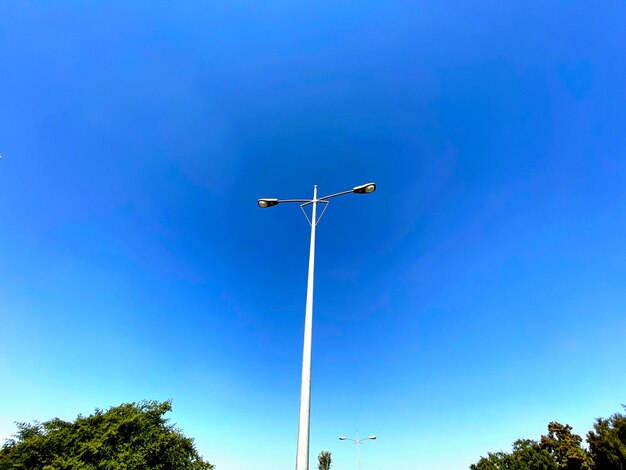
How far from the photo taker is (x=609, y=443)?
3011 centimetres

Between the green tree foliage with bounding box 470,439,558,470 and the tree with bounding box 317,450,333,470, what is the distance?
105 ft

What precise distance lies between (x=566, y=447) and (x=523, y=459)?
935 cm

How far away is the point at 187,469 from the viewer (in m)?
31.7

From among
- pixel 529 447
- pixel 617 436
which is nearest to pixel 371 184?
A: pixel 617 436

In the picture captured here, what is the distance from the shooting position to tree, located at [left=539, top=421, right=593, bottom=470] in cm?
4559

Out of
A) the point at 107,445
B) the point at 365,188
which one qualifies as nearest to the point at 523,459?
the point at 107,445

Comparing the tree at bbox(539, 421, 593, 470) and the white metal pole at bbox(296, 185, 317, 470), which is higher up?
the tree at bbox(539, 421, 593, 470)

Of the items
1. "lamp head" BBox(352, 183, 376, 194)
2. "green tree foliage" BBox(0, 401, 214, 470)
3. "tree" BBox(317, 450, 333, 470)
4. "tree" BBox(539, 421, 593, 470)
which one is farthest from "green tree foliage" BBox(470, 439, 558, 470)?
"lamp head" BBox(352, 183, 376, 194)

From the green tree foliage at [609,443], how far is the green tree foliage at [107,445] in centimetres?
4078

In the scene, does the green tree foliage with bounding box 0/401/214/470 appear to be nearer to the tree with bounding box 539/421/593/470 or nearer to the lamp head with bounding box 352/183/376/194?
the lamp head with bounding box 352/183/376/194

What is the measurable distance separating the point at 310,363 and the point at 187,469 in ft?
119

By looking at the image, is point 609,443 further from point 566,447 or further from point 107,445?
point 107,445

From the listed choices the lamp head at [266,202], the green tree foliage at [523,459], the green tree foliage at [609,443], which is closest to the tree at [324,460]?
the green tree foliage at [523,459]

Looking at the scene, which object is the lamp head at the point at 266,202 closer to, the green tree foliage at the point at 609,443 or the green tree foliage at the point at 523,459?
the green tree foliage at the point at 609,443
